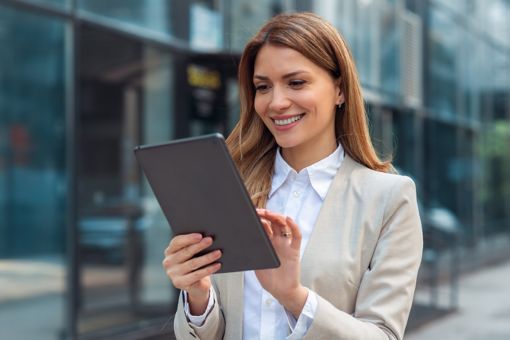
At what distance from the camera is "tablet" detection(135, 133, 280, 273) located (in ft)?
5.82

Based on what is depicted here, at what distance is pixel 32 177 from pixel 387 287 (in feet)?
18.6

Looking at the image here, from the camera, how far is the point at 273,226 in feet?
6.12

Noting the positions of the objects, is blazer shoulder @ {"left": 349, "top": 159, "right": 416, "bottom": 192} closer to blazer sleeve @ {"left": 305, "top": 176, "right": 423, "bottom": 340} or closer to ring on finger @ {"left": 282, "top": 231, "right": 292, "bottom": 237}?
blazer sleeve @ {"left": 305, "top": 176, "right": 423, "bottom": 340}

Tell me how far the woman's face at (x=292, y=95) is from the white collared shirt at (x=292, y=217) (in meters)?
0.09

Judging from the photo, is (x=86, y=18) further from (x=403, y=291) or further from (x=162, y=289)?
(x=403, y=291)

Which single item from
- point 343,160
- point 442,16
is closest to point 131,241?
point 343,160

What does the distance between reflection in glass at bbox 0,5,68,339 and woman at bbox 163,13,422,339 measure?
5.11 metres

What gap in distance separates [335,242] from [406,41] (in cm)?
1427

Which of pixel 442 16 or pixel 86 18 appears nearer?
pixel 86 18

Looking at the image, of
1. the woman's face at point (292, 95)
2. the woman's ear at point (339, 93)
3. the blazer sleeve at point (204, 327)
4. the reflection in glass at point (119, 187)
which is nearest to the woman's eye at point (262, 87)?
the woman's face at point (292, 95)

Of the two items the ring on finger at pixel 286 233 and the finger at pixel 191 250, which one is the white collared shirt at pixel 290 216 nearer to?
the ring on finger at pixel 286 233

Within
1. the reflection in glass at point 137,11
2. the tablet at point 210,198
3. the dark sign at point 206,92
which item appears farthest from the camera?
the dark sign at point 206,92

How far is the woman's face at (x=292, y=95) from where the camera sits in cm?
205

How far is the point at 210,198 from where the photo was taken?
1821 millimetres
